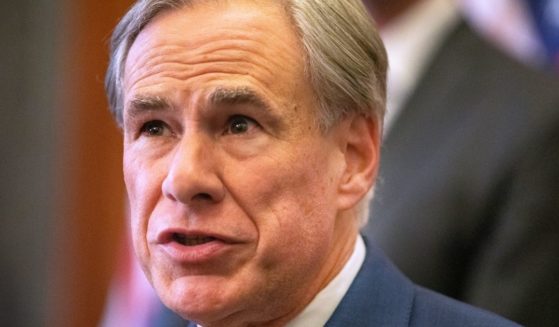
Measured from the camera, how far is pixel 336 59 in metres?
2.71

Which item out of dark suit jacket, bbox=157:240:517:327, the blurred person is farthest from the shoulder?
the blurred person

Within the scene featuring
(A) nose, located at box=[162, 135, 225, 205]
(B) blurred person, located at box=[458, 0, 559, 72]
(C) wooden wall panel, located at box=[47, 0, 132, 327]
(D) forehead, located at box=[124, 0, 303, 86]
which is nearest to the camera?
(A) nose, located at box=[162, 135, 225, 205]

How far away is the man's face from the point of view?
261cm

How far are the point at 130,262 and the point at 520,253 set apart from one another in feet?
4.93

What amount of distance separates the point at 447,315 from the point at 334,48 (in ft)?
2.05

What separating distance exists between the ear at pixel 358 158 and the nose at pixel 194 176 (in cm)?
33

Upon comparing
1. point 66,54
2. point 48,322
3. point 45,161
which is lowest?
point 48,322

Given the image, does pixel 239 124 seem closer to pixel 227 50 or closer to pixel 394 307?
pixel 227 50

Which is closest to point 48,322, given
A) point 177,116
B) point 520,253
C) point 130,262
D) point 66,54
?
point 66,54

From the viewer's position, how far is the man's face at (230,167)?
2.61 m

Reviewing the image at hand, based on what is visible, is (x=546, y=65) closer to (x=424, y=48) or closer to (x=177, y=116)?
(x=424, y=48)

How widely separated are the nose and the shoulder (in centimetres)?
54

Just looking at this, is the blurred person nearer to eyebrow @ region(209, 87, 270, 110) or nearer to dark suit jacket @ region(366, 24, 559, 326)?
dark suit jacket @ region(366, 24, 559, 326)

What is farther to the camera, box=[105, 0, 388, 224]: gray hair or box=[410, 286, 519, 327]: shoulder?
box=[410, 286, 519, 327]: shoulder
